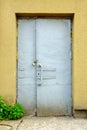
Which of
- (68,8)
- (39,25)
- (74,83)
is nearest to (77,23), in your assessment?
(68,8)

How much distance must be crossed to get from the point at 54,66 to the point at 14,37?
115 centimetres

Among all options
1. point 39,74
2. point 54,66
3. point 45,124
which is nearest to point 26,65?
point 39,74

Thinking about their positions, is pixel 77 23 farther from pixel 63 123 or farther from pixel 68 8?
pixel 63 123

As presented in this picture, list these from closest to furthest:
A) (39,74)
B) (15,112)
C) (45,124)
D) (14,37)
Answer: (45,124), (15,112), (14,37), (39,74)

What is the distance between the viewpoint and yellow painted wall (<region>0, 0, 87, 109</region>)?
23.8 ft

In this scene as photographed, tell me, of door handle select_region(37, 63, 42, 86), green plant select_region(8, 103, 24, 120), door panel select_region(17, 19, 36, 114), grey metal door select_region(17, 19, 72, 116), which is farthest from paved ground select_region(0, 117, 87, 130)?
door handle select_region(37, 63, 42, 86)

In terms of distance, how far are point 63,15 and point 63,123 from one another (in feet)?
8.06

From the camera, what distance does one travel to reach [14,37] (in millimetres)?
7289

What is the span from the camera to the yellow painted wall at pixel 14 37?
7.26 m

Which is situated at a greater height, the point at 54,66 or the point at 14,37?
the point at 14,37

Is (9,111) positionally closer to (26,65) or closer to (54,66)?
(26,65)

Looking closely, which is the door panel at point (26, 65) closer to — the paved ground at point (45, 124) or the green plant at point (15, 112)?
the green plant at point (15, 112)

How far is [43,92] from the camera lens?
7.55 metres

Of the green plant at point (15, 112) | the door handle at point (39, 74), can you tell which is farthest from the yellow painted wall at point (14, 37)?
the door handle at point (39, 74)
